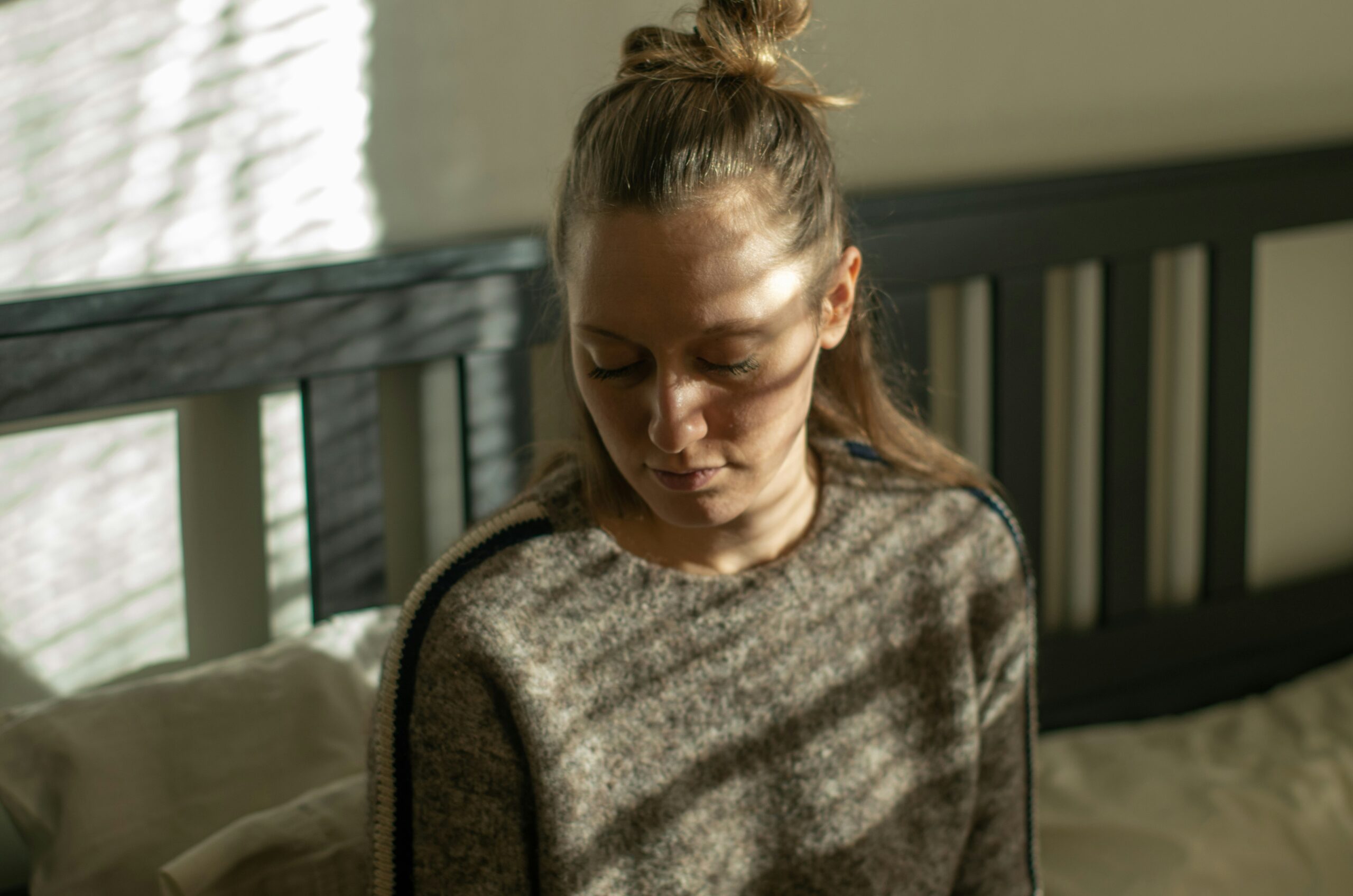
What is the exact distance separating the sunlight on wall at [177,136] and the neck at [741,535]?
430 millimetres

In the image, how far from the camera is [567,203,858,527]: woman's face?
69 centimetres

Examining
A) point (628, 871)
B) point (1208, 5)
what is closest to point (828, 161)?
point (628, 871)

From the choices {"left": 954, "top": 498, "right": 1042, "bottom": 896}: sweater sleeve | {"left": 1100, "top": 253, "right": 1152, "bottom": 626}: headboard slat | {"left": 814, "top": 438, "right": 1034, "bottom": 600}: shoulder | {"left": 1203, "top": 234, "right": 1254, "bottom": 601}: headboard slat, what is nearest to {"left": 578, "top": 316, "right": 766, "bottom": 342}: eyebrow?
{"left": 814, "top": 438, "right": 1034, "bottom": 600}: shoulder

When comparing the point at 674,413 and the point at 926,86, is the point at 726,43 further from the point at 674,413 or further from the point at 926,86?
the point at 926,86

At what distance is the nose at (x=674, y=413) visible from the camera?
0.70 metres

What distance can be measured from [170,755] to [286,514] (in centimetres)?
25

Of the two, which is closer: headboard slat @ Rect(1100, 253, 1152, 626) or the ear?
the ear

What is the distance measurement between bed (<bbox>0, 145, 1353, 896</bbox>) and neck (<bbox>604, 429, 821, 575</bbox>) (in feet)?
0.91

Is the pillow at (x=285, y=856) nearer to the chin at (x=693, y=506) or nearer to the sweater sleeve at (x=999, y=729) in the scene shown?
the chin at (x=693, y=506)

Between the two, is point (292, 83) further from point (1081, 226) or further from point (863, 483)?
point (1081, 226)

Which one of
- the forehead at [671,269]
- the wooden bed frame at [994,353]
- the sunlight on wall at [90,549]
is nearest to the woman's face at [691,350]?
the forehead at [671,269]

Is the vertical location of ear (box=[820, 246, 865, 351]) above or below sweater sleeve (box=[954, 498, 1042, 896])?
above

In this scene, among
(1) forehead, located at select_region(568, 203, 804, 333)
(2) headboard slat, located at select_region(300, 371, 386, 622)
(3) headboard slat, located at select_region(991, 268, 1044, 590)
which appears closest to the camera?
(1) forehead, located at select_region(568, 203, 804, 333)

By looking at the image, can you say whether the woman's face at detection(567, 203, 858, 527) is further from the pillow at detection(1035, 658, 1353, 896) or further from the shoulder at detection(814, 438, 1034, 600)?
the pillow at detection(1035, 658, 1353, 896)
